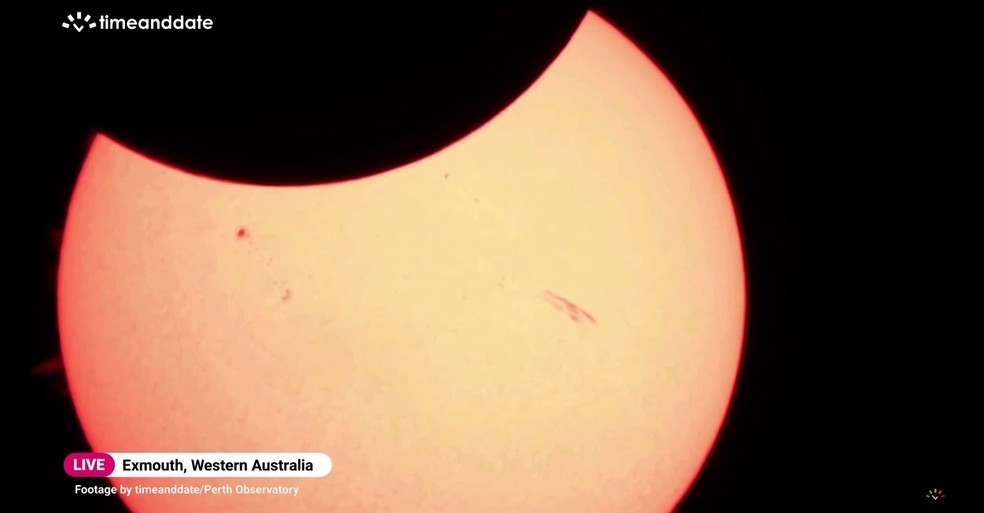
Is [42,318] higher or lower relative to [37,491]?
higher

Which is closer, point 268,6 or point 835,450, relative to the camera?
point 268,6

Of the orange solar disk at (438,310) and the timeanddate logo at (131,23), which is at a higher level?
the timeanddate logo at (131,23)

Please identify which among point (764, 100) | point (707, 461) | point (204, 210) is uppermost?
point (764, 100)

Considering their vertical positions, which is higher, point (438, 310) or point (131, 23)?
point (131, 23)

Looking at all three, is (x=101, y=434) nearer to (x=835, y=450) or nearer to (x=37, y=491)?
(x=37, y=491)

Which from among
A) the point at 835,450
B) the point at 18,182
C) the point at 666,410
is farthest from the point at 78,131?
the point at 835,450

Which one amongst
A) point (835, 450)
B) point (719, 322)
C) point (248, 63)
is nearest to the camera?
point (248, 63)

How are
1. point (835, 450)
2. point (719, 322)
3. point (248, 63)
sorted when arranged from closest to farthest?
1. point (248, 63)
2. point (719, 322)
3. point (835, 450)

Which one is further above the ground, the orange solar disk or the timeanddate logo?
the timeanddate logo

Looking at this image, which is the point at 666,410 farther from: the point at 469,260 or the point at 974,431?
the point at 974,431

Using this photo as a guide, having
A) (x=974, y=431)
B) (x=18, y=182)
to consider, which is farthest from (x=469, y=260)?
(x=974, y=431)
